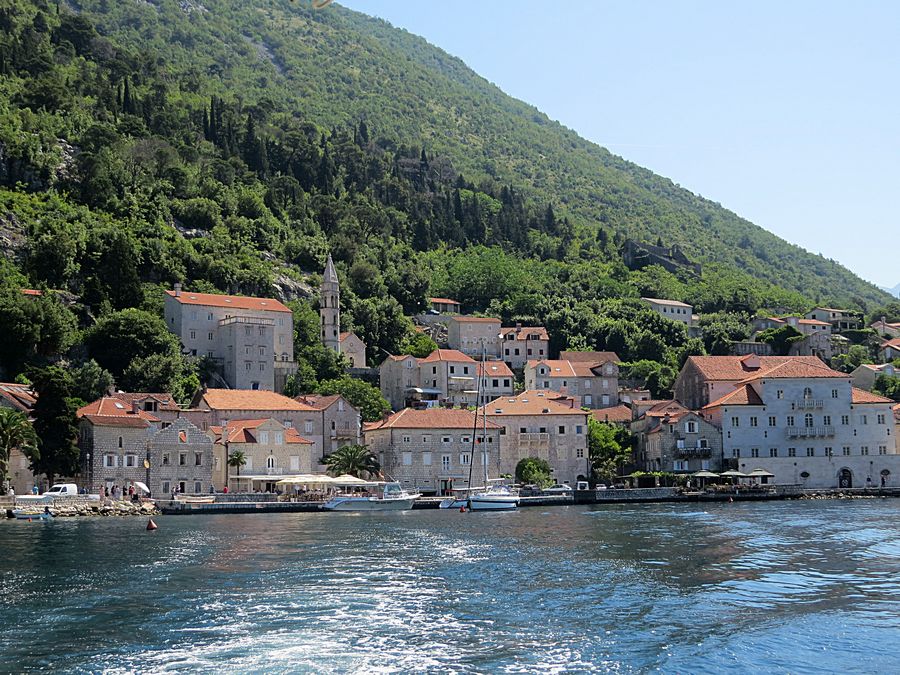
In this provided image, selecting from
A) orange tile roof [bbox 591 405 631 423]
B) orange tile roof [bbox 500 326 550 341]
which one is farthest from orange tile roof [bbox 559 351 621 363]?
orange tile roof [bbox 591 405 631 423]

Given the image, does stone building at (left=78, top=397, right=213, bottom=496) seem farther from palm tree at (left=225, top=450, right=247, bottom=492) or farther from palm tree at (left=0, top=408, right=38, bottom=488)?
palm tree at (left=0, top=408, right=38, bottom=488)

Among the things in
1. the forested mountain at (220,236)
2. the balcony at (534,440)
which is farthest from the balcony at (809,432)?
the forested mountain at (220,236)

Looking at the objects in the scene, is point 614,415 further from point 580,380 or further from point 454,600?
point 454,600

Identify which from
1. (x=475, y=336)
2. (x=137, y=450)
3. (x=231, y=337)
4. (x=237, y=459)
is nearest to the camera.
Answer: (x=137, y=450)

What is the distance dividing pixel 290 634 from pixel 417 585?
852 cm

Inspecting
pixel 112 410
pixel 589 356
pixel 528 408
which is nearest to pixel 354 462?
pixel 528 408

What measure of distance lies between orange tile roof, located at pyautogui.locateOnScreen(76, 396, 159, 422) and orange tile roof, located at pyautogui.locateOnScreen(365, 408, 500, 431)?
61.1 feet

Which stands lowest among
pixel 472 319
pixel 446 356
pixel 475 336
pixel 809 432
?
pixel 809 432

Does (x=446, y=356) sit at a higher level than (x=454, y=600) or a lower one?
higher

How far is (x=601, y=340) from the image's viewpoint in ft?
449

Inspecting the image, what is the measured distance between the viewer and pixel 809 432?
89.7 meters

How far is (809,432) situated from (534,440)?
23123 mm

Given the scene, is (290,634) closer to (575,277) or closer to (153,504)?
(153,504)

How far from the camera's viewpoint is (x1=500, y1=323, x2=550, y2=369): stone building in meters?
131
